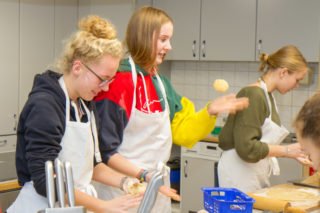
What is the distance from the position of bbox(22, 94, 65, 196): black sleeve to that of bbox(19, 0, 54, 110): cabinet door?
2.74 m

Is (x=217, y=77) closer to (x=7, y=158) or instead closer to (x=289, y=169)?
(x=289, y=169)

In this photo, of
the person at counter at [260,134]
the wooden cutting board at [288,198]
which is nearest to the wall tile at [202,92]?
the person at counter at [260,134]

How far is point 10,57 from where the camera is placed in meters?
4.04

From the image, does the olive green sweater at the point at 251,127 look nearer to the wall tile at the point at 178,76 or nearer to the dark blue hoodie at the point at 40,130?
the dark blue hoodie at the point at 40,130

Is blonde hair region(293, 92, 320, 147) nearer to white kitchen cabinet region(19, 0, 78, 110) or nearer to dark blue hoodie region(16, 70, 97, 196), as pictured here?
dark blue hoodie region(16, 70, 97, 196)

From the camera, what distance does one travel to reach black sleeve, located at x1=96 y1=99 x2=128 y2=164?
181cm

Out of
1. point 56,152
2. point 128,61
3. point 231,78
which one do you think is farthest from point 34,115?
point 231,78

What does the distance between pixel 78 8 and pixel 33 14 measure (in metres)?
0.52

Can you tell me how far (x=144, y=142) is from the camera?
77.0 inches

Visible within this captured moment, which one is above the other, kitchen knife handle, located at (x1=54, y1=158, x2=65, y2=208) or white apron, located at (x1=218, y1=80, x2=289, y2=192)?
kitchen knife handle, located at (x1=54, y1=158, x2=65, y2=208)

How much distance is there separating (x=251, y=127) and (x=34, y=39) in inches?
96.5

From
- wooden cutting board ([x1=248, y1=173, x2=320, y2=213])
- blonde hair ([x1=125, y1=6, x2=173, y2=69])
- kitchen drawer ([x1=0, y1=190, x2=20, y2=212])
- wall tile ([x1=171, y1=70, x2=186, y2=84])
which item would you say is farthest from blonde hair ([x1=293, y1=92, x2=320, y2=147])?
wall tile ([x1=171, y1=70, x2=186, y2=84])

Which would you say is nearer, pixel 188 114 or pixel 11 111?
pixel 188 114

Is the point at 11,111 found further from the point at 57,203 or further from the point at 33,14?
the point at 57,203
